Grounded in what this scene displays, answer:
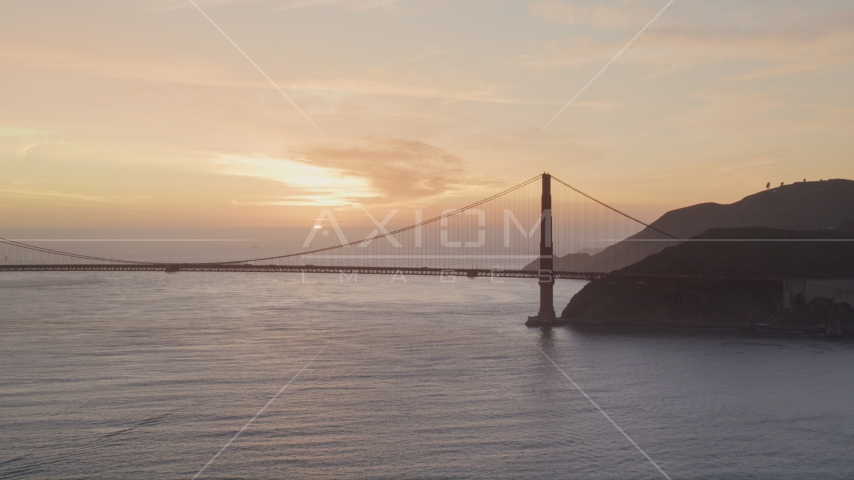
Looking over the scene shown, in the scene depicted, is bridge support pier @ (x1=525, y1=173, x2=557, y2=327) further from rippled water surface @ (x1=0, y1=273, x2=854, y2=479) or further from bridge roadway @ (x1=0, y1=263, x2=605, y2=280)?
rippled water surface @ (x1=0, y1=273, x2=854, y2=479)

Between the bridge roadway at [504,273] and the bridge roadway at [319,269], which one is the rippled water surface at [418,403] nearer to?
the bridge roadway at [504,273]

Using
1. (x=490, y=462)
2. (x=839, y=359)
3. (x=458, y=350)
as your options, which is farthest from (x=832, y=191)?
(x=490, y=462)

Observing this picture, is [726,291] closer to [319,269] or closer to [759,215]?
[319,269]

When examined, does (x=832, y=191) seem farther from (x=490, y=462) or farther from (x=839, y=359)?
(x=490, y=462)

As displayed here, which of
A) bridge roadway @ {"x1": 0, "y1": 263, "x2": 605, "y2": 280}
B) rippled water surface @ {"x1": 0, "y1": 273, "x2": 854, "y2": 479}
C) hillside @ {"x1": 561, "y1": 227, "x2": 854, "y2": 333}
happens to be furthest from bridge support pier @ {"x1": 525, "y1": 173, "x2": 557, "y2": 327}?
rippled water surface @ {"x1": 0, "y1": 273, "x2": 854, "y2": 479}

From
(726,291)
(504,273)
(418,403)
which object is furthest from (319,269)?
(726,291)

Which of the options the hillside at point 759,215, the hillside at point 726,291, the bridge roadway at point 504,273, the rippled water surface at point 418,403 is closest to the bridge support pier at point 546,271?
the bridge roadway at point 504,273
